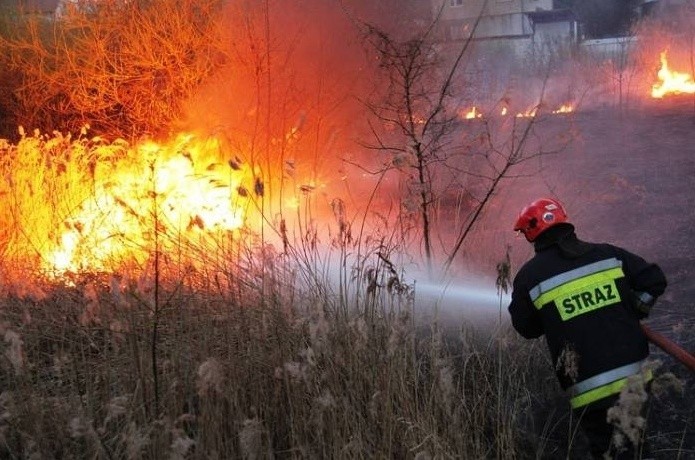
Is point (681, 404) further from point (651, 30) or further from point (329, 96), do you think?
point (651, 30)

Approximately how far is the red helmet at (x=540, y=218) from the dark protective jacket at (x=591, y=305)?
0.18ft

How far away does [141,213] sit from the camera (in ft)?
20.6

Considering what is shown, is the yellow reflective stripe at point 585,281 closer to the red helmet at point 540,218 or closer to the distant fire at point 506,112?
the red helmet at point 540,218

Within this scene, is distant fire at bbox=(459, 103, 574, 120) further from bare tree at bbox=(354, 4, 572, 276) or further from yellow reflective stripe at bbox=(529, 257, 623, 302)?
yellow reflective stripe at bbox=(529, 257, 623, 302)

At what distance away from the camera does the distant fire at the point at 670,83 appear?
1356cm

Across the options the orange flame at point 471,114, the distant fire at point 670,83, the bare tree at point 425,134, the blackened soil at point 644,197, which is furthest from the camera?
the distant fire at point 670,83

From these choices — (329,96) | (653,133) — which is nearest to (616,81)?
(653,133)

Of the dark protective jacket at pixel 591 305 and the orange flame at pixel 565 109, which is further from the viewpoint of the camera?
the orange flame at pixel 565 109

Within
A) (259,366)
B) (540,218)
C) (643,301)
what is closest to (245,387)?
(259,366)

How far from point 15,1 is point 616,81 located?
34.7 feet

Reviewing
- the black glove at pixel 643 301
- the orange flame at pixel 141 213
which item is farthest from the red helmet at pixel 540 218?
the orange flame at pixel 141 213

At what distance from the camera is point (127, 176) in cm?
777

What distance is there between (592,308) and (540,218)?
0.47 m

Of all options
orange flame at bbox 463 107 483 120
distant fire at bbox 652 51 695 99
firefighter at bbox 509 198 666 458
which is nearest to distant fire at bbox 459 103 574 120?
orange flame at bbox 463 107 483 120
